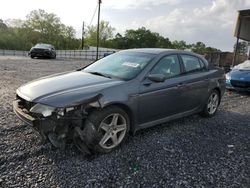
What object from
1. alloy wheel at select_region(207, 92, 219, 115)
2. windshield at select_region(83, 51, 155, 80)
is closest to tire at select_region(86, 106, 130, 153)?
windshield at select_region(83, 51, 155, 80)

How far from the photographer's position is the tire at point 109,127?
136 inches

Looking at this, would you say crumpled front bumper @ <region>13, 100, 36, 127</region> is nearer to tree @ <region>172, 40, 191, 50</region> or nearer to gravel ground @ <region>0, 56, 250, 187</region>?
gravel ground @ <region>0, 56, 250, 187</region>

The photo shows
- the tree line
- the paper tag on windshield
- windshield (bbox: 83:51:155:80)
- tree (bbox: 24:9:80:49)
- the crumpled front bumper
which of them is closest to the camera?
the crumpled front bumper

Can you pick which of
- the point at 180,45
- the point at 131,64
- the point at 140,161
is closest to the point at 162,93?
the point at 131,64

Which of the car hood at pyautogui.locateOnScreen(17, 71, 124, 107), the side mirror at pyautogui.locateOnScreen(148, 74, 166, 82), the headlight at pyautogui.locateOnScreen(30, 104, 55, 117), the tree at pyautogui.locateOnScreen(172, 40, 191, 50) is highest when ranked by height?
the side mirror at pyautogui.locateOnScreen(148, 74, 166, 82)

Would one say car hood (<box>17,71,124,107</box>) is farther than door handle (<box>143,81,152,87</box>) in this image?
No

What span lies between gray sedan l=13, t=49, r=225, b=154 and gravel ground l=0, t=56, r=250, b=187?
253 millimetres

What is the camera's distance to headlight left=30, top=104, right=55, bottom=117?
322cm

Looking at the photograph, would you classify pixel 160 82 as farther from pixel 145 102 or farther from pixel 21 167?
pixel 21 167

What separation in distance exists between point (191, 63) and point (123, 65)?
1.58 meters

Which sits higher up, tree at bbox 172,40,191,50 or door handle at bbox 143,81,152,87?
door handle at bbox 143,81,152,87

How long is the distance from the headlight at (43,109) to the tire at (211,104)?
3.53 m

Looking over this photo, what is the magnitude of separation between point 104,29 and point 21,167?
72372mm

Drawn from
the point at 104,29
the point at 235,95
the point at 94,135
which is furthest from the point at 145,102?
the point at 104,29
